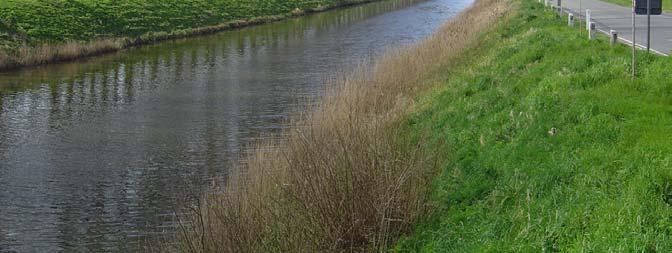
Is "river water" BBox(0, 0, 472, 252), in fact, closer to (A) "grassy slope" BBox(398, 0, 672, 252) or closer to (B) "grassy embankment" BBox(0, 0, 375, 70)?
(B) "grassy embankment" BBox(0, 0, 375, 70)

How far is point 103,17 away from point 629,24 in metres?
27.8

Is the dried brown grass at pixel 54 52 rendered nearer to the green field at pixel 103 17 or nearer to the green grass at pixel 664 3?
the green field at pixel 103 17

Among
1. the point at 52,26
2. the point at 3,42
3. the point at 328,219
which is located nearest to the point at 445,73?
the point at 328,219

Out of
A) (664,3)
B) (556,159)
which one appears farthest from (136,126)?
(664,3)

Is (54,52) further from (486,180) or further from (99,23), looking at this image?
(486,180)

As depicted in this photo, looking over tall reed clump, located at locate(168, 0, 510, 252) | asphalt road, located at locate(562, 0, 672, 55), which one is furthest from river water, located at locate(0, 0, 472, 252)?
asphalt road, located at locate(562, 0, 672, 55)

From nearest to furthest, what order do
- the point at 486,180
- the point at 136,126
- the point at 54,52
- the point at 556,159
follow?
1. the point at 556,159
2. the point at 486,180
3. the point at 136,126
4. the point at 54,52

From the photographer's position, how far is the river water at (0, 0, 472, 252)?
1483cm

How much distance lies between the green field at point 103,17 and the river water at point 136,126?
3.44 meters

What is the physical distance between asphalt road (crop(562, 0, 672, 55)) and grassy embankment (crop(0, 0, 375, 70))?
21538 mm

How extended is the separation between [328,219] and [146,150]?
33.1 ft

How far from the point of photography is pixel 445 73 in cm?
2286

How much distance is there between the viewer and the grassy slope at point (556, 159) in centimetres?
867

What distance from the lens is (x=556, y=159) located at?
11.1 m
